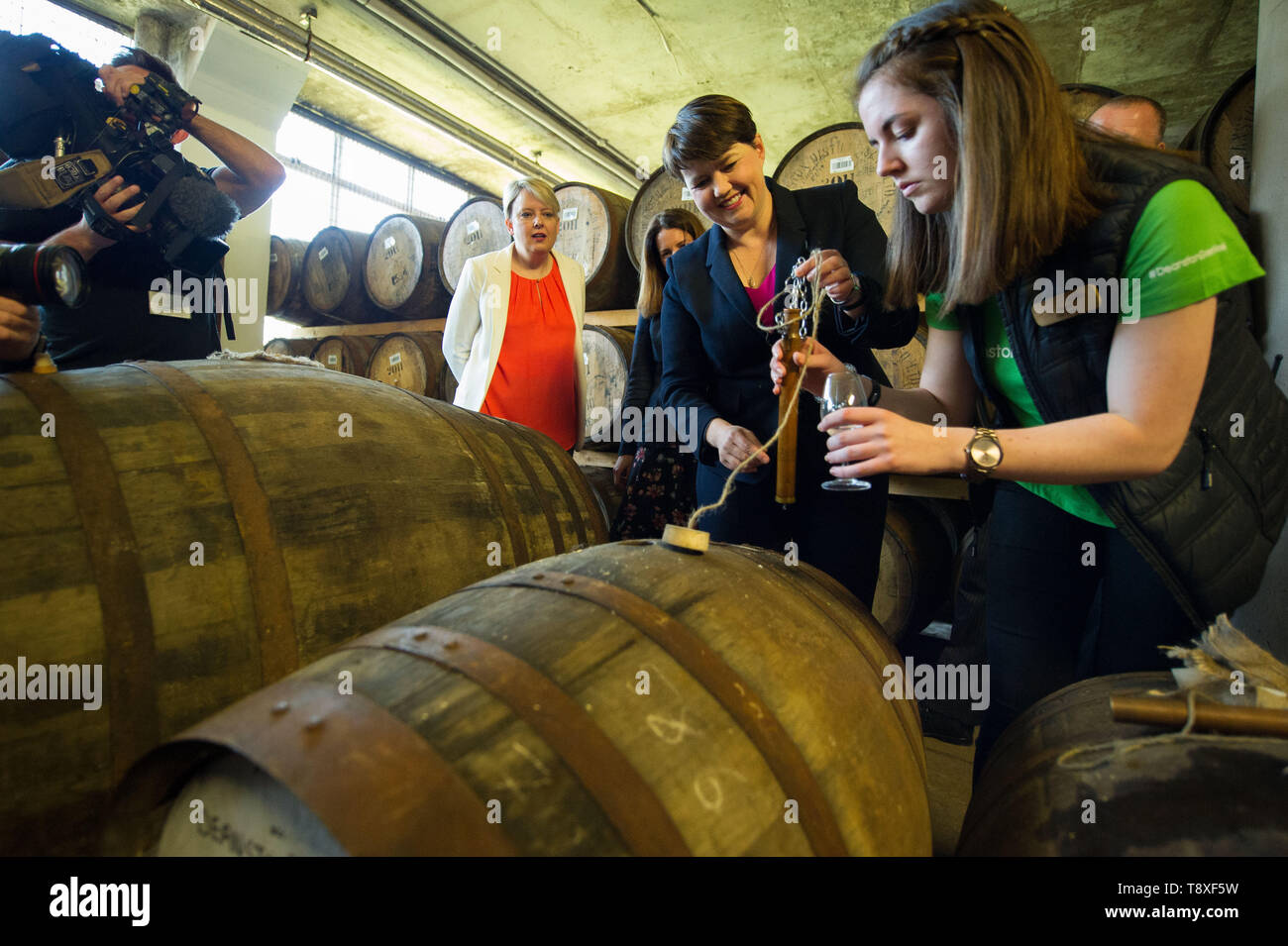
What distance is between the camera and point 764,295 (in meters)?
1.91

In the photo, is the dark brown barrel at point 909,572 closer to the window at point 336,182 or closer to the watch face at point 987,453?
the watch face at point 987,453

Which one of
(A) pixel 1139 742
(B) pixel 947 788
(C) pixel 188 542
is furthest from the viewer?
(B) pixel 947 788

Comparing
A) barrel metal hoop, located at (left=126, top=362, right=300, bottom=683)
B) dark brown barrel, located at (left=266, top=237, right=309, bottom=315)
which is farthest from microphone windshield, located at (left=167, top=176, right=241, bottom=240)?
dark brown barrel, located at (left=266, top=237, right=309, bottom=315)

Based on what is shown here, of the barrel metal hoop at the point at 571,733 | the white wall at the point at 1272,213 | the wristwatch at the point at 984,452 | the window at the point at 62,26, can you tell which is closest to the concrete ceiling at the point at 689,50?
the window at the point at 62,26

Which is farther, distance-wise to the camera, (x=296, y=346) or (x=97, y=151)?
(x=296, y=346)

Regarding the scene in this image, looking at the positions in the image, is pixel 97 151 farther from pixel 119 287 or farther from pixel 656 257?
pixel 656 257

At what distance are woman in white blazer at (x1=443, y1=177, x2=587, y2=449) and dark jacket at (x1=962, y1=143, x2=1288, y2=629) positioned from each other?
2.35 m

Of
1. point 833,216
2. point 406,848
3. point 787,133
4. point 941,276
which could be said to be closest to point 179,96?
point 833,216

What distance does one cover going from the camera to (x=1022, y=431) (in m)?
1.15

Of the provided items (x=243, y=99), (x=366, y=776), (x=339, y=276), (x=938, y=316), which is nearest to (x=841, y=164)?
(x=938, y=316)

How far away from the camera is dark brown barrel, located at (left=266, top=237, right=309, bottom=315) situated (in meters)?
6.18

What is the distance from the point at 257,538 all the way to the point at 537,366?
2103 mm

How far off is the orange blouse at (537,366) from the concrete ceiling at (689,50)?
2994 mm

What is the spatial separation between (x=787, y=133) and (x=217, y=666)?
29.4 feet
